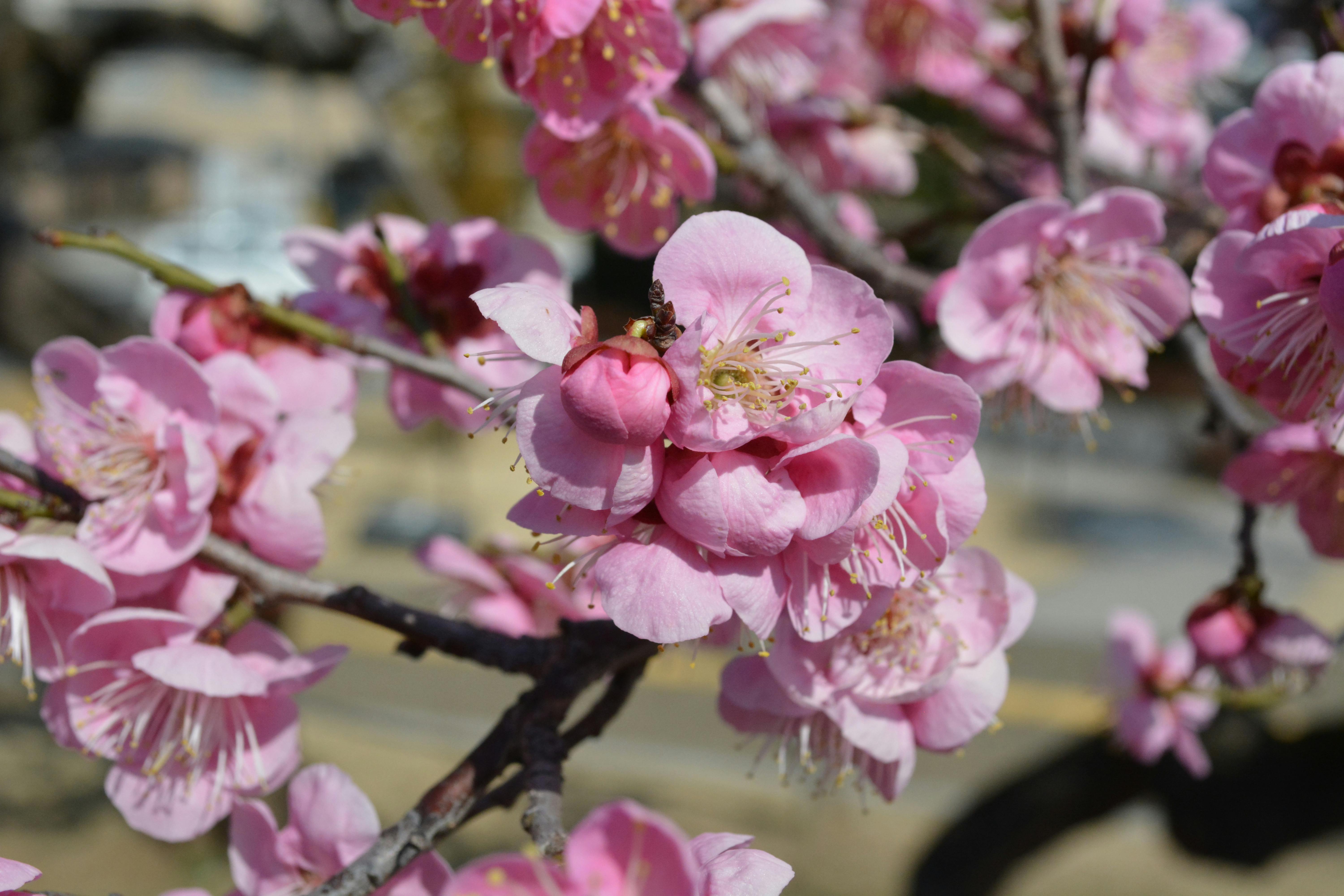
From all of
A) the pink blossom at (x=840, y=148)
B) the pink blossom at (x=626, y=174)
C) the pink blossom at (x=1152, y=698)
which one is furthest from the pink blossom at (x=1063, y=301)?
the pink blossom at (x=1152, y=698)

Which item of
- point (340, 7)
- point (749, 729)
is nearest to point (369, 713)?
point (340, 7)

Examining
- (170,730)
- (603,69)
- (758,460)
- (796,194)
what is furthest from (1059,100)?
(170,730)

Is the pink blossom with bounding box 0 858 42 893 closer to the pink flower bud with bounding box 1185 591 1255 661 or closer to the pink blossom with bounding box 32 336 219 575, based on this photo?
the pink blossom with bounding box 32 336 219 575

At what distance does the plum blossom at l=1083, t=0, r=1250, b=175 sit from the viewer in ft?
5.93

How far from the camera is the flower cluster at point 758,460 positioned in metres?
0.64

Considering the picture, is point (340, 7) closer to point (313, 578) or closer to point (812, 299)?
point (313, 578)

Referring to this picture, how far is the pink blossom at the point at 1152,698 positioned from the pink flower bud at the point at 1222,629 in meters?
0.62

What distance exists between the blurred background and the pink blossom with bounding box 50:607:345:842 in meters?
0.24

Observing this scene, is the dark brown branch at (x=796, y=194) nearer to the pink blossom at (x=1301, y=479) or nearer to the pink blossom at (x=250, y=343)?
the pink blossom at (x=1301, y=479)

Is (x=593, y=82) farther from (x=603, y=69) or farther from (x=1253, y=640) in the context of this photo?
(x=1253, y=640)

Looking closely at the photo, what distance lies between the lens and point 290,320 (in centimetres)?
106

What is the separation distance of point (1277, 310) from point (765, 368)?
44cm

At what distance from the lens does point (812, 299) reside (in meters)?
0.72

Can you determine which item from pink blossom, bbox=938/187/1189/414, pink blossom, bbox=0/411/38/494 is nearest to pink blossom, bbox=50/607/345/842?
pink blossom, bbox=0/411/38/494
